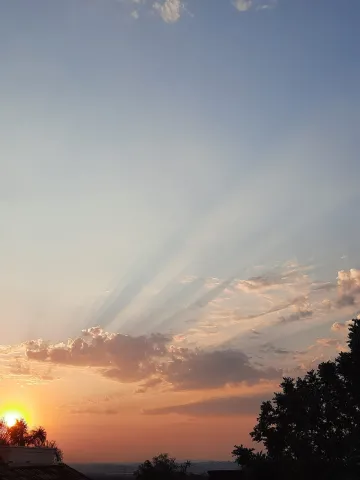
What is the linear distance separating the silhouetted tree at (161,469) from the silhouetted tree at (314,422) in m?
39.3

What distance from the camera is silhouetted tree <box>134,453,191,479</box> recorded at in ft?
283

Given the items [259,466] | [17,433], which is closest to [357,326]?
[259,466]

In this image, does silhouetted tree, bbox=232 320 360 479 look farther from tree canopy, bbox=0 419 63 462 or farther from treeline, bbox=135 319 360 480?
tree canopy, bbox=0 419 63 462

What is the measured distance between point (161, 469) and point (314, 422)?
169ft

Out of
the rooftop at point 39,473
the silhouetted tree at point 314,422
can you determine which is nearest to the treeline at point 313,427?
the silhouetted tree at point 314,422

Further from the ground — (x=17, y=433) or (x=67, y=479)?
(x=17, y=433)

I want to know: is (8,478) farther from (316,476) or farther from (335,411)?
(335,411)

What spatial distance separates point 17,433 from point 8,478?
209ft

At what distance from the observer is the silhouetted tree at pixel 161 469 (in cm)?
8625

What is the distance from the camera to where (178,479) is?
303ft

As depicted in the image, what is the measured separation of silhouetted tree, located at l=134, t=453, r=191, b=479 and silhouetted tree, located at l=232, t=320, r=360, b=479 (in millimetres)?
39296

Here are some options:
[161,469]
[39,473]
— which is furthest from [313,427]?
[161,469]

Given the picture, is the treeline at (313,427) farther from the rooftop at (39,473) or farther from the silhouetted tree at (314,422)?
the rooftop at (39,473)

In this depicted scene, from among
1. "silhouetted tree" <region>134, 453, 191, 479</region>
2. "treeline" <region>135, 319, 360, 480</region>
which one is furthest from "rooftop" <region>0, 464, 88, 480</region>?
"silhouetted tree" <region>134, 453, 191, 479</region>
